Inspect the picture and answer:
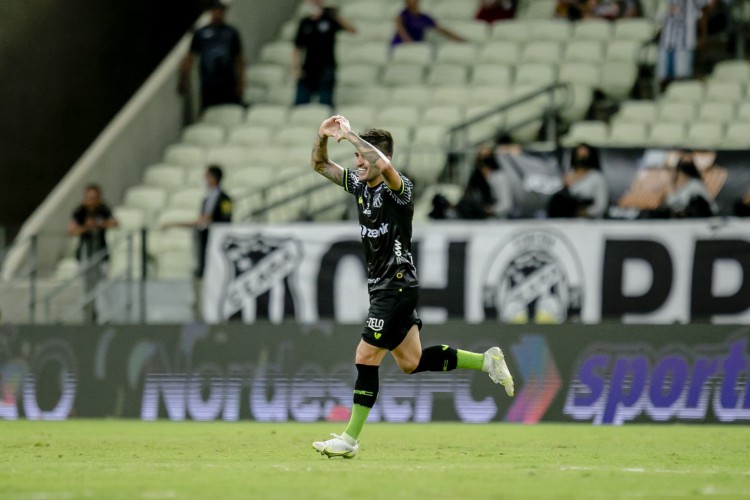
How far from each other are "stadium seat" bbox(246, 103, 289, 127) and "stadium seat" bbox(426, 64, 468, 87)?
88.8 inches

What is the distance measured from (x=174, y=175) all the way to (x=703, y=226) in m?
9.05

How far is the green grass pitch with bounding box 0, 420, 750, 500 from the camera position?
27.1ft

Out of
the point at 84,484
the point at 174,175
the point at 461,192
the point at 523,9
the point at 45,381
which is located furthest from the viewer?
the point at 523,9

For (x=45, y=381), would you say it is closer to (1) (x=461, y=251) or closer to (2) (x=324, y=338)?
(2) (x=324, y=338)

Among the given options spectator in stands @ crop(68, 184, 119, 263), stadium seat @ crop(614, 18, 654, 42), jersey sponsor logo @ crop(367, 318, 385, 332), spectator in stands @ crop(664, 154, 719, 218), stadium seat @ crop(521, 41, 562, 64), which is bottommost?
jersey sponsor logo @ crop(367, 318, 385, 332)

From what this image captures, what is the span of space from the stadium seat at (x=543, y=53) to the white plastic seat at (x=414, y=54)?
5.13 feet

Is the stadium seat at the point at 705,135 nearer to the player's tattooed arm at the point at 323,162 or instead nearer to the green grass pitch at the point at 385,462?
the green grass pitch at the point at 385,462

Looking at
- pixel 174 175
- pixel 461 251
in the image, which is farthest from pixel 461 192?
pixel 174 175

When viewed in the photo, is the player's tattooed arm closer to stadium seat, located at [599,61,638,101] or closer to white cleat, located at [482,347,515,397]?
white cleat, located at [482,347,515,397]

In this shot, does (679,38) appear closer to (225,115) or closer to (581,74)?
(581,74)

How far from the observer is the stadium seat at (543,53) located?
22.1 metres

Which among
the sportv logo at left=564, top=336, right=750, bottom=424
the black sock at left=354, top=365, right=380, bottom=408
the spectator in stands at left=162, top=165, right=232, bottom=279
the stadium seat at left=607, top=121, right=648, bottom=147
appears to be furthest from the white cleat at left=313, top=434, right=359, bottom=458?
the stadium seat at left=607, top=121, right=648, bottom=147

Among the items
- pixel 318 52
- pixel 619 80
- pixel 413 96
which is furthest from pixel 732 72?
pixel 318 52

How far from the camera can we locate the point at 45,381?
17359 mm
